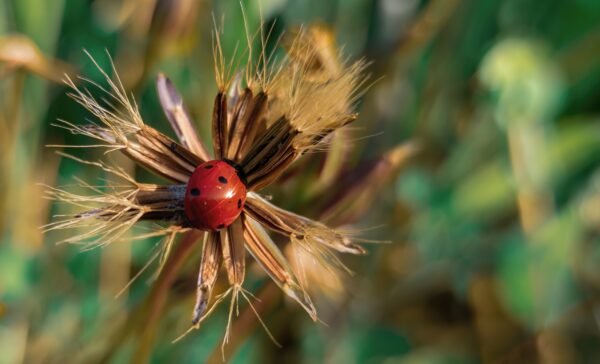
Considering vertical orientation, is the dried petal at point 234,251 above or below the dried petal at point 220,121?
below

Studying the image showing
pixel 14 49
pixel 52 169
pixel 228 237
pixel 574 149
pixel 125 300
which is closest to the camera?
pixel 228 237

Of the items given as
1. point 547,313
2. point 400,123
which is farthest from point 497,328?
point 400,123

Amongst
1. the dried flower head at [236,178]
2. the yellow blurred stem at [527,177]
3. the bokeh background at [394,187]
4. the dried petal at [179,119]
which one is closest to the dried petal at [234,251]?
the dried flower head at [236,178]

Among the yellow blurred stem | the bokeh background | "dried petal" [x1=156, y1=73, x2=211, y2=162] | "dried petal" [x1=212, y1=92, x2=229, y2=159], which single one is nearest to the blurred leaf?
the bokeh background

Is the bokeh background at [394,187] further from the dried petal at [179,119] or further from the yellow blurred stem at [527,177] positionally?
the dried petal at [179,119]

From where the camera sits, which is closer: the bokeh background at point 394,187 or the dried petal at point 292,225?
the dried petal at point 292,225

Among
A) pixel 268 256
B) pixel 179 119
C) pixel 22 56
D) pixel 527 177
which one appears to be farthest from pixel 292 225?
pixel 527 177

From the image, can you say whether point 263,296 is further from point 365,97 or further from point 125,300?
point 365,97
